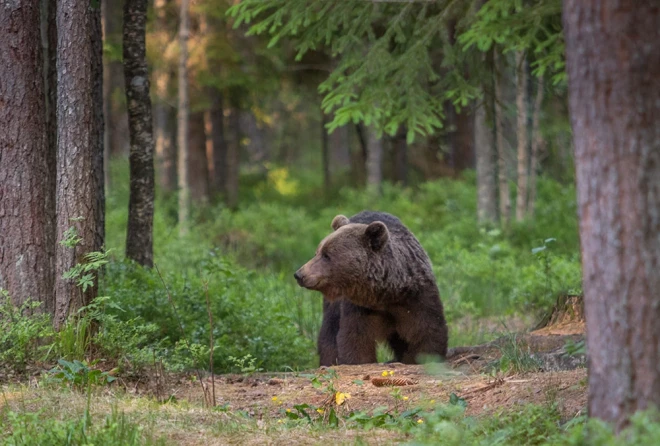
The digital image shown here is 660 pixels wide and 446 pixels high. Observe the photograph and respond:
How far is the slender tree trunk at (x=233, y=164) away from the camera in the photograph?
24156mm

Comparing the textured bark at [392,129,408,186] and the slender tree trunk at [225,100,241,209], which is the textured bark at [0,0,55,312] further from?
the textured bark at [392,129,408,186]

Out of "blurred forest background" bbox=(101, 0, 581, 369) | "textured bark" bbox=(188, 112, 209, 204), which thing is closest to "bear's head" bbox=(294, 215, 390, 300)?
"blurred forest background" bbox=(101, 0, 581, 369)

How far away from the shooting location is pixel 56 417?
5066 mm

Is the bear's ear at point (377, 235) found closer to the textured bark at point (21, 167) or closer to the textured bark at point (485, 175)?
the textured bark at point (21, 167)

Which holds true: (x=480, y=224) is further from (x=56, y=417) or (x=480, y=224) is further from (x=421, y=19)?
(x=56, y=417)

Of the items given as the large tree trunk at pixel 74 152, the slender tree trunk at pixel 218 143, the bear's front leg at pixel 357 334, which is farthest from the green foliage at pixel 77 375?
the slender tree trunk at pixel 218 143

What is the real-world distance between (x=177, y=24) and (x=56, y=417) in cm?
1718

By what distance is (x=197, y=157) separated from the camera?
2267cm

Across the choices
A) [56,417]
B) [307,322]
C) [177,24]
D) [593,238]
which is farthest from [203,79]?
[593,238]

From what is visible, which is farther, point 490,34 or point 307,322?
point 307,322

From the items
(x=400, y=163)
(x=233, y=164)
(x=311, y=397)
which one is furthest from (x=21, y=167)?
(x=233, y=164)

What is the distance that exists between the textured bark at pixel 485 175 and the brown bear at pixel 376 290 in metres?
8.35

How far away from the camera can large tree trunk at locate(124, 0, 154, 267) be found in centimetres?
934

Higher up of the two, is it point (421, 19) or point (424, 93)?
point (421, 19)
